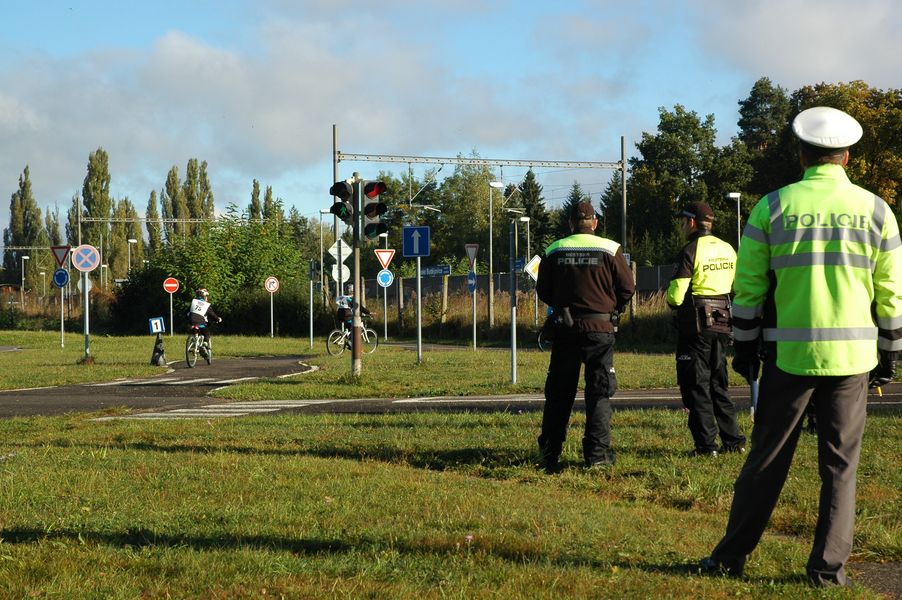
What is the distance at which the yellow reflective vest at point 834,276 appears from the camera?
477 cm

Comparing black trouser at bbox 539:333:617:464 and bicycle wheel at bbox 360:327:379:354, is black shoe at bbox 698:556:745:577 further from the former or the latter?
bicycle wheel at bbox 360:327:379:354

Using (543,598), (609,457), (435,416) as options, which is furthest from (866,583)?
(435,416)

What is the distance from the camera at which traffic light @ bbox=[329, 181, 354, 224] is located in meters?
18.1

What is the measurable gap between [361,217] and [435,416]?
6389 mm

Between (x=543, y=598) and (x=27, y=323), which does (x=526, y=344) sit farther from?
(x=27, y=323)

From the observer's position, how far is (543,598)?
4504 millimetres

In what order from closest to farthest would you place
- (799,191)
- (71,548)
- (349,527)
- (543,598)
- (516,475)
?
1. (543,598)
2. (799,191)
3. (71,548)
4. (349,527)
5. (516,475)

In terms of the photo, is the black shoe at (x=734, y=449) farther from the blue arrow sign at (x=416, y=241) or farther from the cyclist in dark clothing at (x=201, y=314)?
the cyclist in dark clothing at (x=201, y=314)

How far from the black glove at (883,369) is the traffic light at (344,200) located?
13.6m

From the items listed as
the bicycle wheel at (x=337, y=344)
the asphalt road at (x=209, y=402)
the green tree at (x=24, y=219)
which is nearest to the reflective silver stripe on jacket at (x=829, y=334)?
the asphalt road at (x=209, y=402)

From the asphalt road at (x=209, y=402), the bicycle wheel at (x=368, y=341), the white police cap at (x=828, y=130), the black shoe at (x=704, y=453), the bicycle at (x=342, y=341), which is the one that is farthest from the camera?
the bicycle at (x=342, y=341)

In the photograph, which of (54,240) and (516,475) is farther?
(54,240)

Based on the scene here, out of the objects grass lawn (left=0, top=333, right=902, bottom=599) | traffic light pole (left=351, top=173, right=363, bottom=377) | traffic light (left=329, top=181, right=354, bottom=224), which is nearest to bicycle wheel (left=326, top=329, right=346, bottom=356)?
traffic light pole (left=351, top=173, right=363, bottom=377)

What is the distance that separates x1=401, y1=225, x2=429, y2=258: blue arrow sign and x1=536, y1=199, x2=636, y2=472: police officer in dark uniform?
13.7m
